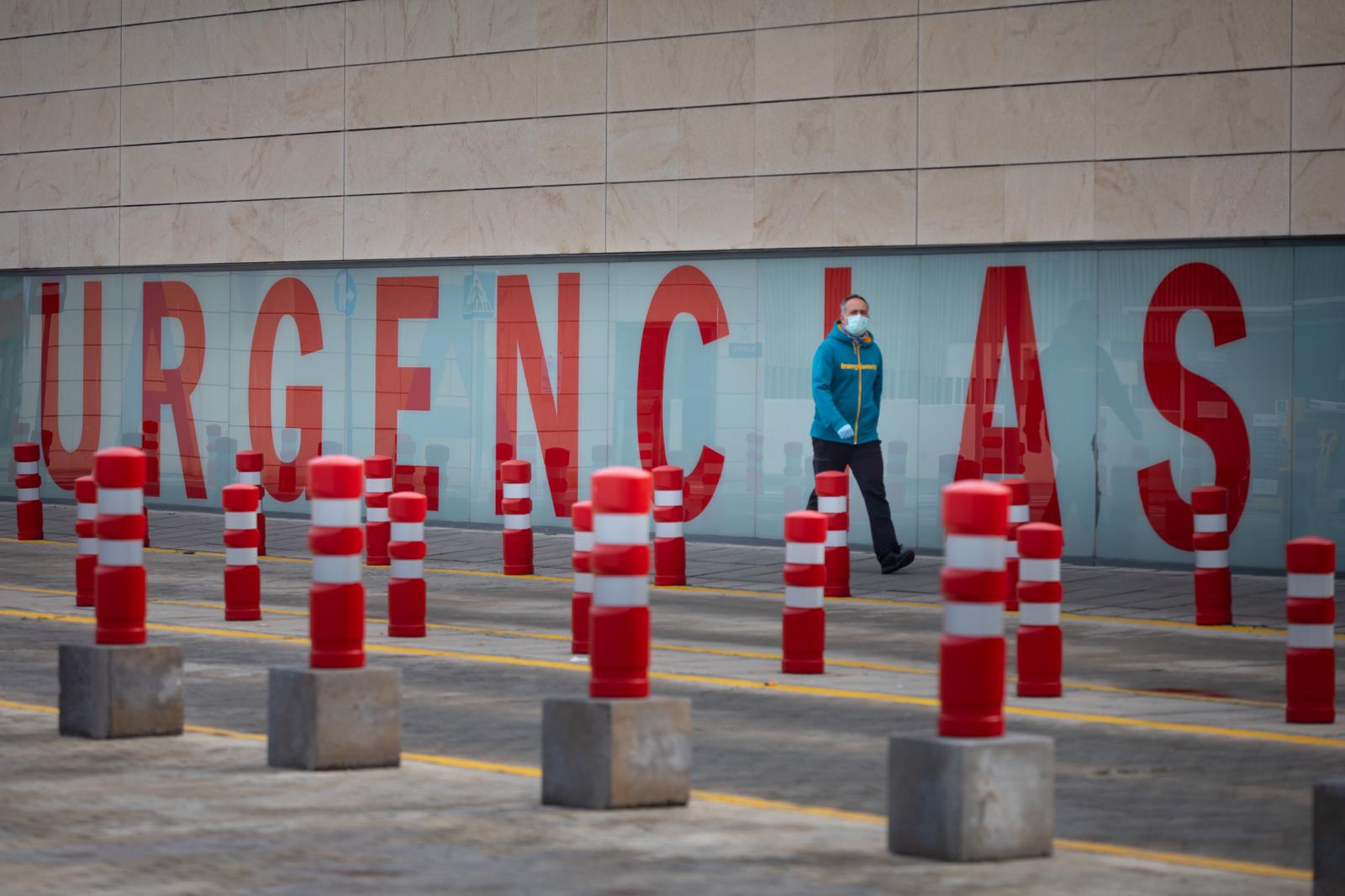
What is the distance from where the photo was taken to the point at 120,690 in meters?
9.78

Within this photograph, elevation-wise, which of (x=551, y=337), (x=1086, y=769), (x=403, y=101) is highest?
(x=403, y=101)

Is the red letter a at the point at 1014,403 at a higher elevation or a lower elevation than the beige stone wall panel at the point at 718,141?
lower

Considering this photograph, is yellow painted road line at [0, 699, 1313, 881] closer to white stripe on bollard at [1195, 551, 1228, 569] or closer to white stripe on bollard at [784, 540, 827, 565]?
white stripe on bollard at [784, 540, 827, 565]

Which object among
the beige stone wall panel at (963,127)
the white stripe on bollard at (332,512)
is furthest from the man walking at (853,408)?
the white stripe on bollard at (332,512)

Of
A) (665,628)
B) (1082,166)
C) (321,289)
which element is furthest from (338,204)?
(665,628)

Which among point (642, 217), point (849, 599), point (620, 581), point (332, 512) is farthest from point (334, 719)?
point (642, 217)

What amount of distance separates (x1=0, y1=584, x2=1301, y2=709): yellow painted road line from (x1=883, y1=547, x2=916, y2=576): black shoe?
16.7ft

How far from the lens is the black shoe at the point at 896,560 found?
64.3 ft

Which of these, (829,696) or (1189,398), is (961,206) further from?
(829,696)

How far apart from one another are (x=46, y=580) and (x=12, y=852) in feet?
39.5

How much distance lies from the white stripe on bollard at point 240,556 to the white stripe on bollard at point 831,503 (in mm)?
3975

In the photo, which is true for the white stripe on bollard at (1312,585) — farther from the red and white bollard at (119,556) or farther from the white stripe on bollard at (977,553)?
the red and white bollard at (119,556)

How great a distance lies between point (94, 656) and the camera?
32.1 feet

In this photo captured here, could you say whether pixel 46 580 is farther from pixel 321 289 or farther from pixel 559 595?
pixel 321 289
